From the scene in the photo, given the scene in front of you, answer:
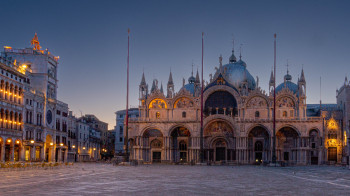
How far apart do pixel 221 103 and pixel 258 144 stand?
9.86 meters

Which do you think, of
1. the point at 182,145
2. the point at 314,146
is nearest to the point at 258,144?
the point at 314,146

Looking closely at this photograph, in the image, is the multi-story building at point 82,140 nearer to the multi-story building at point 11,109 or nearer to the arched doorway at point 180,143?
the arched doorway at point 180,143

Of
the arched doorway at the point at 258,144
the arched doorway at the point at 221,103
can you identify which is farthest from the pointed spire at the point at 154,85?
the arched doorway at the point at 258,144

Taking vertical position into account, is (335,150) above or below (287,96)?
below

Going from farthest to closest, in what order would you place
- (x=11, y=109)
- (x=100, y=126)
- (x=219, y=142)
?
(x=100, y=126) → (x=219, y=142) → (x=11, y=109)

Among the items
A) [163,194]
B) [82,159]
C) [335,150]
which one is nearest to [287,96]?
[335,150]

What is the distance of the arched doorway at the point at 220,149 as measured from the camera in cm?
8188

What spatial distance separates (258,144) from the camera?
8056cm

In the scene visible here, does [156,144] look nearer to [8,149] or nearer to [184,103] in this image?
[184,103]

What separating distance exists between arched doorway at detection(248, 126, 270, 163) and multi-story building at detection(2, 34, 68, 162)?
33.8m

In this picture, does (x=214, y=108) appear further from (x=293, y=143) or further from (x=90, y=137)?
(x=90, y=137)

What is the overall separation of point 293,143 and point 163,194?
65.0m

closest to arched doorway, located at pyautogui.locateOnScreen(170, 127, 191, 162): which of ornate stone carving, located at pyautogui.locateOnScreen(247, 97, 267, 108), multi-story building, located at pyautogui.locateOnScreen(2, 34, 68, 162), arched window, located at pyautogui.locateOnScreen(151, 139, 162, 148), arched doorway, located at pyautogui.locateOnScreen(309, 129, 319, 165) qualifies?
arched window, located at pyautogui.locateOnScreen(151, 139, 162, 148)

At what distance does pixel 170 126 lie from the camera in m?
81.8
